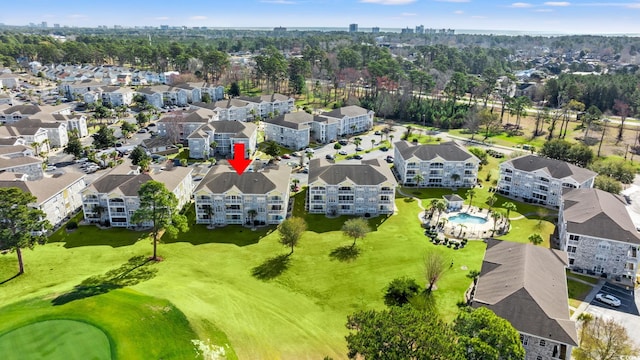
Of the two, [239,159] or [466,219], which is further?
[239,159]

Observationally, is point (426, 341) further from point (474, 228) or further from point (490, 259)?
point (474, 228)

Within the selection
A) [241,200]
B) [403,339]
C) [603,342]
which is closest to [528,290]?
[603,342]

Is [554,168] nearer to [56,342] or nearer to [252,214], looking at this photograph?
[252,214]

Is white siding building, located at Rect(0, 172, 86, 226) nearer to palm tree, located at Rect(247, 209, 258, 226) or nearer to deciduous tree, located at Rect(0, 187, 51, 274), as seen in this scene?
deciduous tree, located at Rect(0, 187, 51, 274)

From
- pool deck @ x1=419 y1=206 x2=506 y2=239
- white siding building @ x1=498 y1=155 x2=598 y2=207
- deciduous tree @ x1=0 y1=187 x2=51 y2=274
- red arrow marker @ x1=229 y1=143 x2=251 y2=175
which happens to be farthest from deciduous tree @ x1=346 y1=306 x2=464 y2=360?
red arrow marker @ x1=229 y1=143 x2=251 y2=175

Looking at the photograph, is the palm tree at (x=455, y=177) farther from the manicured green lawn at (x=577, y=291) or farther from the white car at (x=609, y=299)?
the white car at (x=609, y=299)

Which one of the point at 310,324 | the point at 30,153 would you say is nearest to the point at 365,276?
the point at 310,324
